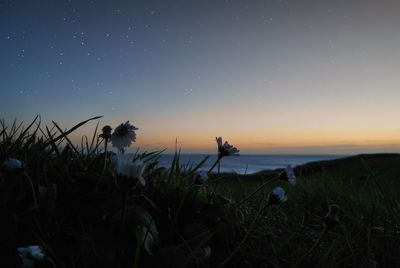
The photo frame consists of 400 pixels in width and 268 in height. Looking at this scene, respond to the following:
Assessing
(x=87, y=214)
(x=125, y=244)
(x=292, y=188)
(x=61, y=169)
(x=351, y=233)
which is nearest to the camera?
(x=125, y=244)

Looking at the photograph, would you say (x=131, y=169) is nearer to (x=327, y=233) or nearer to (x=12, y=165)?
(x=12, y=165)

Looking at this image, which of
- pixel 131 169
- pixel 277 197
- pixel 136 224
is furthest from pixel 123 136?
pixel 131 169

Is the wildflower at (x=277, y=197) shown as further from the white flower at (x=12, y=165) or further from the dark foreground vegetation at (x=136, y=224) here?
the white flower at (x=12, y=165)

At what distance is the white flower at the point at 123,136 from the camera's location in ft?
8.73

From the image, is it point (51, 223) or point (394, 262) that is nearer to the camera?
point (51, 223)

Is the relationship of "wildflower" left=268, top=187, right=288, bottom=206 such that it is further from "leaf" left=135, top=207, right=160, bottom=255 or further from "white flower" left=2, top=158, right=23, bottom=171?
"white flower" left=2, top=158, right=23, bottom=171

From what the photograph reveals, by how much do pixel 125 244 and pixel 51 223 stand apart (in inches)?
14.4

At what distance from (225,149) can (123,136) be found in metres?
0.73

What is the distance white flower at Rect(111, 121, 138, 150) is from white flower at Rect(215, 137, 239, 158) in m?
0.61

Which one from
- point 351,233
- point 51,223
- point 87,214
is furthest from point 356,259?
point 51,223

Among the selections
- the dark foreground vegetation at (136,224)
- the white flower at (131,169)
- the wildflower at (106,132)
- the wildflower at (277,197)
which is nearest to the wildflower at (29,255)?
the dark foreground vegetation at (136,224)

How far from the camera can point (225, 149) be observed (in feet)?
7.96

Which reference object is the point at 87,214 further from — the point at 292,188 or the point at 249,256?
the point at 292,188

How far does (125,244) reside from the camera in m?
1.87
